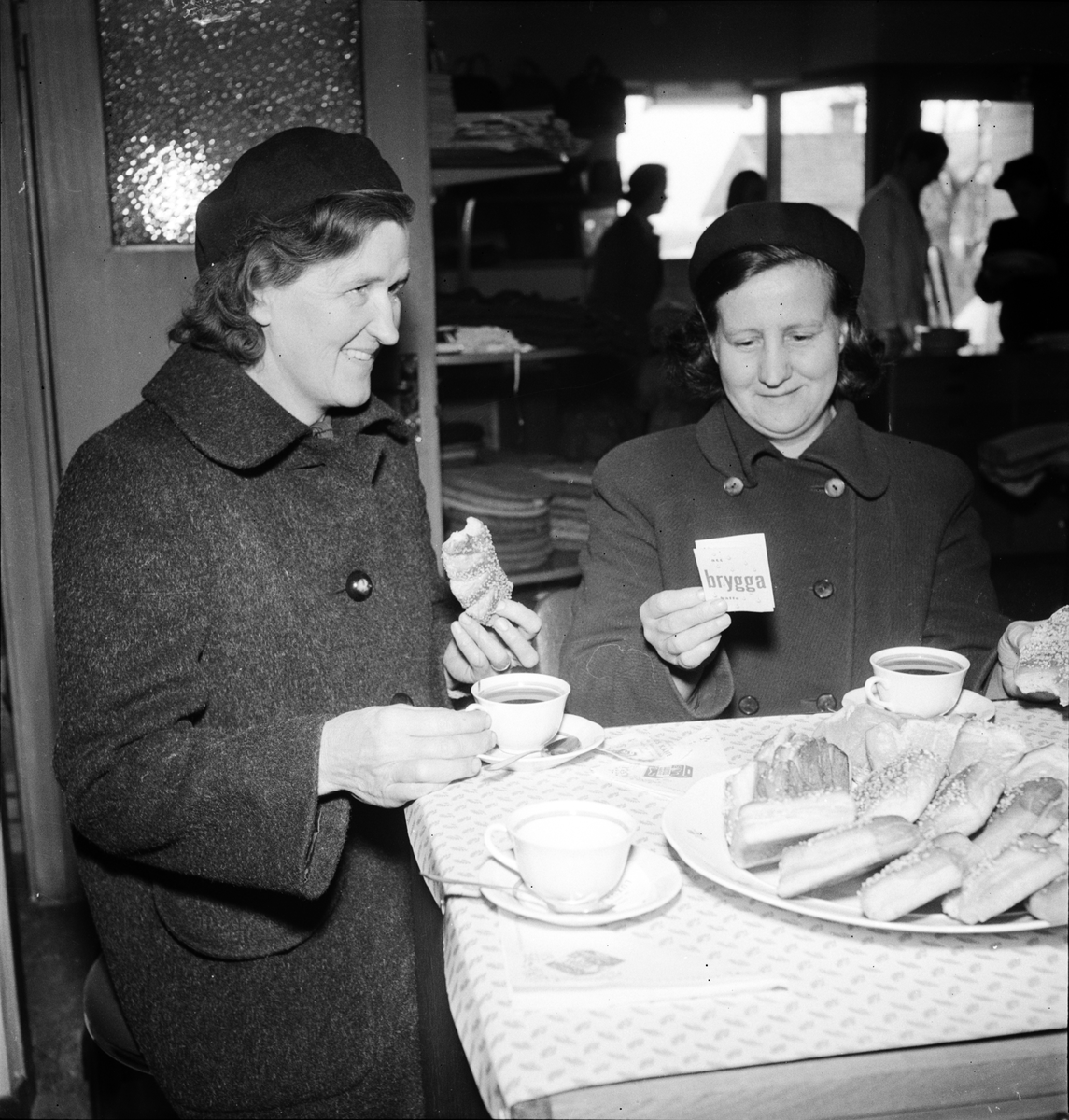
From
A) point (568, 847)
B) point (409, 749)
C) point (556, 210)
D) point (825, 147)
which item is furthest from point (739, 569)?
point (825, 147)

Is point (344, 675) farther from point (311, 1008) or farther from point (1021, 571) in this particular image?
point (1021, 571)

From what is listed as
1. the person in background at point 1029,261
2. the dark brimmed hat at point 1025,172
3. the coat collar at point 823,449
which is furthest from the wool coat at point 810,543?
the dark brimmed hat at point 1025,172

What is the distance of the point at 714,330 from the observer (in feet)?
7.40

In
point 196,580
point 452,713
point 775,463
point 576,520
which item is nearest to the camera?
point 452,713

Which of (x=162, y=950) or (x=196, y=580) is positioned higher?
(x=196, y=580)

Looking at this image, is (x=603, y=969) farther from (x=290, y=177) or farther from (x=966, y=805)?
(x=290, y=177)

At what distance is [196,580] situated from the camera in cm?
171

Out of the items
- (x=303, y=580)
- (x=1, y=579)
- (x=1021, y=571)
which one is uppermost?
(x=303, y=580)

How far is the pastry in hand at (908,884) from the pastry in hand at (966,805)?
0.08 m

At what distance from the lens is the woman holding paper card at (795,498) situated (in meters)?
2.14

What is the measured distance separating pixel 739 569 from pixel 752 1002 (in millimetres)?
685

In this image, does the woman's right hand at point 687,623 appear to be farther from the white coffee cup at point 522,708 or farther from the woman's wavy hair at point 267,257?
the woman's wavy hair at point 267,257

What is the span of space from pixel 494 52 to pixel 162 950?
25.8 feet

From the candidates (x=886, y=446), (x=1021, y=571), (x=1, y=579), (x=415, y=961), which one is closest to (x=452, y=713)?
(x=415, y=961)
